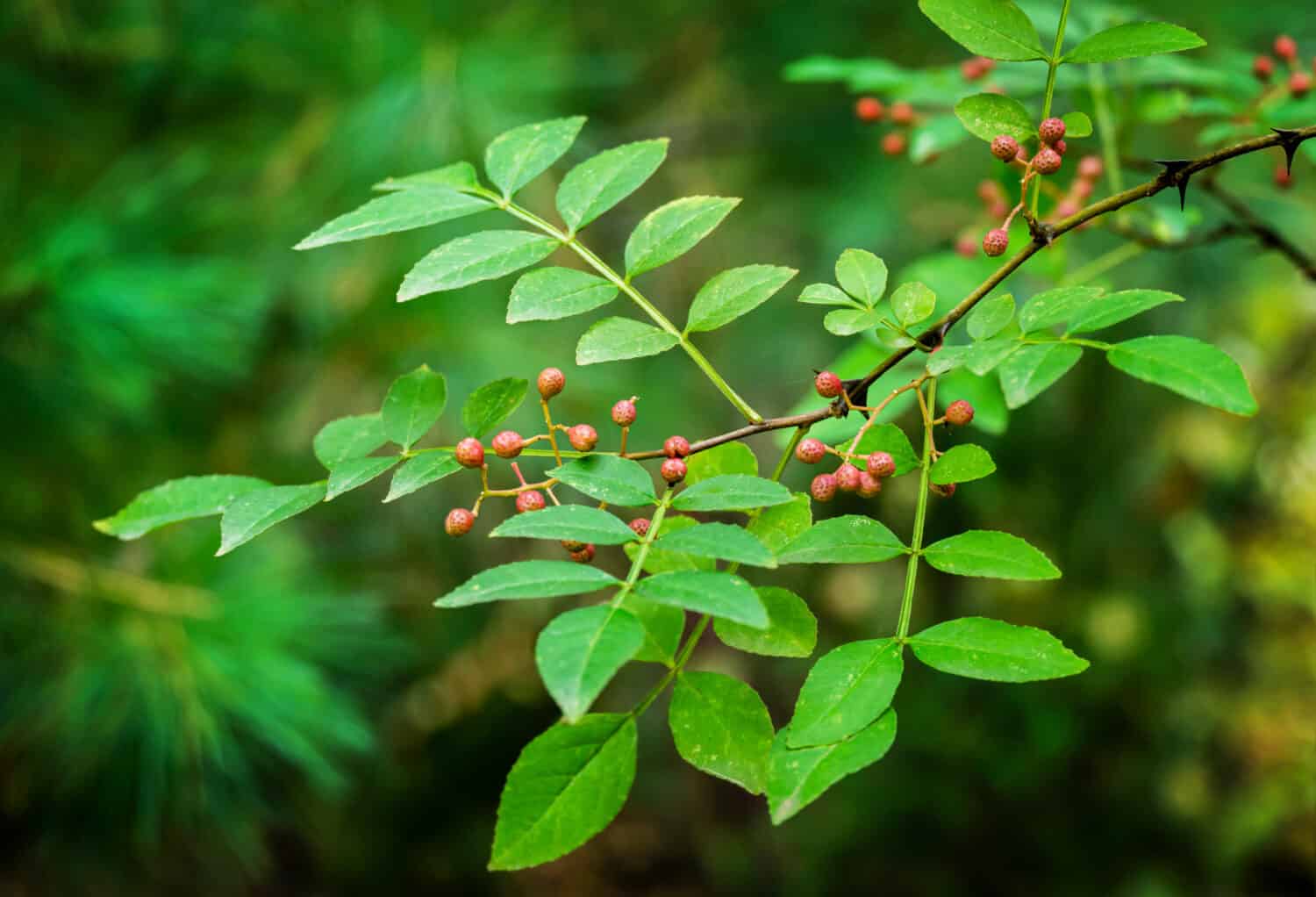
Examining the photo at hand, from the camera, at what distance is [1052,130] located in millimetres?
346

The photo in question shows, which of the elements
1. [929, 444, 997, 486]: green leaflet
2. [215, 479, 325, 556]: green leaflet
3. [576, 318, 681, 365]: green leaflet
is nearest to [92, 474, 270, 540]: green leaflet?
[215, 479, 325, 556]: green leaflet

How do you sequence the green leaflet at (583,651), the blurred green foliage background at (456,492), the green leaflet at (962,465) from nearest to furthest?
1. the green leaflet at (583,651)
2. the green leaflet at (962,465)
3. the blurred green foliage background at (456,492)

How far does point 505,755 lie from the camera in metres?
2.08

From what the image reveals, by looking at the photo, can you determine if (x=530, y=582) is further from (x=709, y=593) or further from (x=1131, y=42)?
(x=1131, y=42)

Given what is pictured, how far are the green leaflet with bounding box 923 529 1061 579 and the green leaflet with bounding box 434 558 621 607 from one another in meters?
0.12

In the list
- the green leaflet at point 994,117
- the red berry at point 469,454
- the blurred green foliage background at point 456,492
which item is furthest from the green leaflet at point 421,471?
the blurred green foliage background at point 456,492

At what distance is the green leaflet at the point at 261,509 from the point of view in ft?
1.08

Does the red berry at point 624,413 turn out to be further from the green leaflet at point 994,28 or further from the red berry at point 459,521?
the green leaflet at point 994,28

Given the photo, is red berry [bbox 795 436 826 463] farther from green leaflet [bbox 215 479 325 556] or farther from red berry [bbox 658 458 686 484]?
green leaflet [bbox 215 479 325 556]

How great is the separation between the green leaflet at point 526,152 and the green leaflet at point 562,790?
0.74 ft

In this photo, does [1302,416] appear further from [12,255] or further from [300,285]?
[12,255]

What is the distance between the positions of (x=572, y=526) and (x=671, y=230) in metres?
0.14

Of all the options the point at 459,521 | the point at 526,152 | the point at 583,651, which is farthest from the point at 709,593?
the point at 526,152

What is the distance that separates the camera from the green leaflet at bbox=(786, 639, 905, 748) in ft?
0.99
